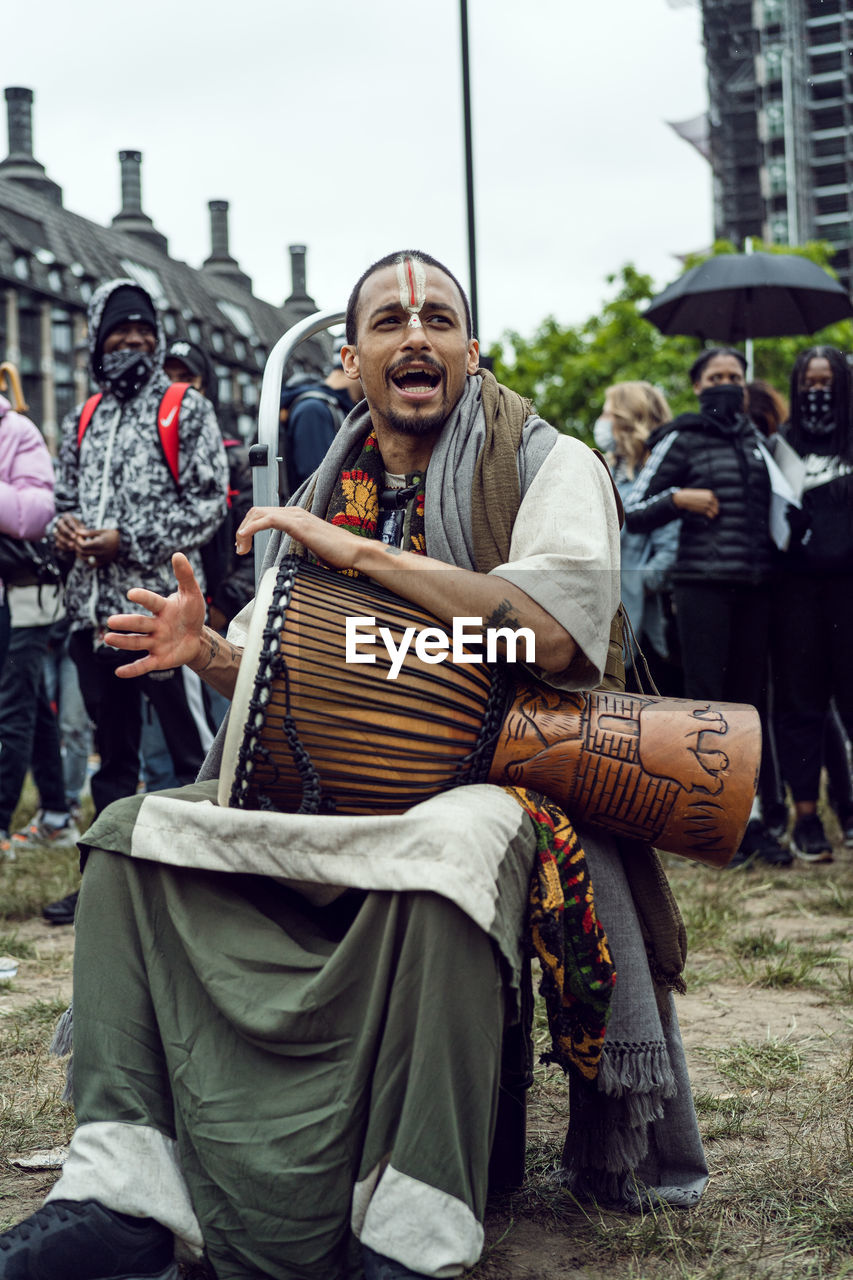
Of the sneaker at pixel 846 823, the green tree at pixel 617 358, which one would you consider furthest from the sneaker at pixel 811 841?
the green tree at pixel 617 358

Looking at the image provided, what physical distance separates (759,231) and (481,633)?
239ft

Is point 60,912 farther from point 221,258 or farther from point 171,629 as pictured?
point 221,258

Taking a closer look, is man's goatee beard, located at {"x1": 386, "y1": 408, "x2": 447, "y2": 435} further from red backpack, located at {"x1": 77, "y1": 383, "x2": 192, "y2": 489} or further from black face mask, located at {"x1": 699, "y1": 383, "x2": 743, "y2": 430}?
black face mask, located at {"x1": 699, "y1": 383, "x2": 743, "y2": 430}

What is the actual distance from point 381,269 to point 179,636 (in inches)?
32.6

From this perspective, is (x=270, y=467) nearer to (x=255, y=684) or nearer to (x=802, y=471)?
(x=255, y=684)

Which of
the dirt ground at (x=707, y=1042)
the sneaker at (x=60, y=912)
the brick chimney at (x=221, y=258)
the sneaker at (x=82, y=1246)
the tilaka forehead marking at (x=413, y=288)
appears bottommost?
the dirt ground at (x=707, y=1042)

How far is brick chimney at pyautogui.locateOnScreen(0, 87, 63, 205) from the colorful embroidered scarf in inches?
2467

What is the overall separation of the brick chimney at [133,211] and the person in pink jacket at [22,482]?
68135mm

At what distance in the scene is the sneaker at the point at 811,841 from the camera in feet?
20.1

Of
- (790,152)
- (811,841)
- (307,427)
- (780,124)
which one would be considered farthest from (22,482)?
(780,124)

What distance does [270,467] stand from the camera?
3.68 m

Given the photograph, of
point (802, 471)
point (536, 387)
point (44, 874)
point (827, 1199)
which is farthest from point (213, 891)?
point (536, 387)

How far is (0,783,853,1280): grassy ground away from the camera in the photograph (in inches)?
95.3

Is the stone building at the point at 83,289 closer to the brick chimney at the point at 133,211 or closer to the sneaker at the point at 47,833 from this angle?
the brick chimney at the point at 133,211
